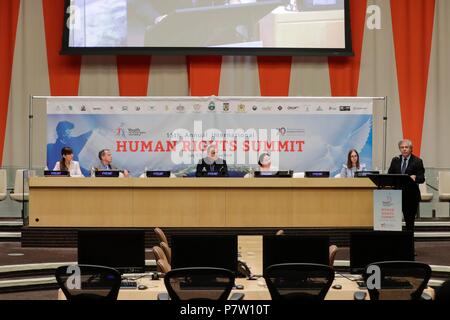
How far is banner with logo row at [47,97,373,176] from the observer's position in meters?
12.0

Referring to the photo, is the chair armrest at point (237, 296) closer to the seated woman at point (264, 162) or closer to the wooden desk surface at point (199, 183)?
the wooden desk surface at point (199, 183)

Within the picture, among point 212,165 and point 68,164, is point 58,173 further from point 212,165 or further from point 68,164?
point 212,165

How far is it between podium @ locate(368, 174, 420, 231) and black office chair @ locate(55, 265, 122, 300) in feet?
14.7

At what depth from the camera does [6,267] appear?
7828 mm

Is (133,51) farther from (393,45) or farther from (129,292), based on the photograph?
→ (129,292)

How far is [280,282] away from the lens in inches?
186

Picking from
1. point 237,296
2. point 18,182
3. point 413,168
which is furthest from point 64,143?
point 237,296

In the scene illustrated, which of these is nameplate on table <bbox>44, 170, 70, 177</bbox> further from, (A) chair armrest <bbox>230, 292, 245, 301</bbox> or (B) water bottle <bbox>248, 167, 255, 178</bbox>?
(A) chair armrest <bbox>230, 292, 245, 301</bbox>

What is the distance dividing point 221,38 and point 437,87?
4.01 m

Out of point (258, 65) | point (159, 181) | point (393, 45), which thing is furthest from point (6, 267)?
point (393, 45)

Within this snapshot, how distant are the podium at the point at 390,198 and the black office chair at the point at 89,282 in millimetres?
4468

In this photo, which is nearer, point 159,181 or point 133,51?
point 159,181

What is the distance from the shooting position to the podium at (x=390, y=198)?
844 centimetres

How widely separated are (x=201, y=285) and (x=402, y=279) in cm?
126
